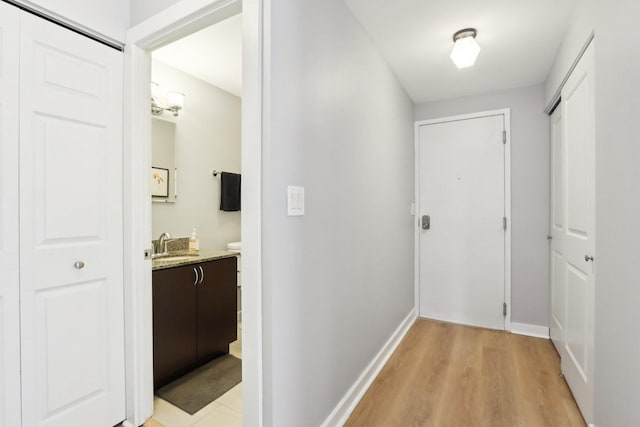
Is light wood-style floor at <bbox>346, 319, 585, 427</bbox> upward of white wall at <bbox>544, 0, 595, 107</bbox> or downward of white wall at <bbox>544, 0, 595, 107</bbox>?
downward

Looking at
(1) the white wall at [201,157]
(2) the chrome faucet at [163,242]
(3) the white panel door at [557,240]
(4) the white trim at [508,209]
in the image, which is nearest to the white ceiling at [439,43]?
(1) the white wall at [201,157]

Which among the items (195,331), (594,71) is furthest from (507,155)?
(195,331)

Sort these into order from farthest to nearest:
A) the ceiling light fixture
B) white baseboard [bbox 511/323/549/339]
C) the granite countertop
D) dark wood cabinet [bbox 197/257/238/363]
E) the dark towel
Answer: the dark towel
white baseboard [bbox 511/323/549/339]
dark wood cabinet [bbox 197/257/238/363]
the ceiling light fixture
the granite countertop

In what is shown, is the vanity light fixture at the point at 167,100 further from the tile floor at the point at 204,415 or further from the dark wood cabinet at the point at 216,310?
the tile floor at the point at 204,415

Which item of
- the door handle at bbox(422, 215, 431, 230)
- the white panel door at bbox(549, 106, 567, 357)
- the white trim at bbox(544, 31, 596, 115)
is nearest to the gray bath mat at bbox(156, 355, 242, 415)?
the door handle at bbox(422, 215, 431, 230)

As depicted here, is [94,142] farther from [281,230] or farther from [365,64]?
[365,64]

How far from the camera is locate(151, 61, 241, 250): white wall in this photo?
2.66 m

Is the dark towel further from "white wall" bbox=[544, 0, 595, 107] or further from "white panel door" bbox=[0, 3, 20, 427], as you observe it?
"white wall" bbox=[544, 0, 595, 107]

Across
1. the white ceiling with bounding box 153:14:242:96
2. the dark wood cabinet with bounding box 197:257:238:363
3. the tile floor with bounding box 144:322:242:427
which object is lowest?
the tile floor with bounding box 144:322:242:427

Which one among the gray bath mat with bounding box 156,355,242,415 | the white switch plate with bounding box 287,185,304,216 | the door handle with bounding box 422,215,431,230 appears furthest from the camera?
the door handle with bounding box 422,215,431,230

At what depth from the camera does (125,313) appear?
5.19 feet

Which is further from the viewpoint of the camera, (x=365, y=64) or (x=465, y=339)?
(x=465, y=339)

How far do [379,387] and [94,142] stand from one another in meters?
2.15

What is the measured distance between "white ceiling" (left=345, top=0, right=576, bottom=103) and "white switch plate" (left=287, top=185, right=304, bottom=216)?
1.25 metres
